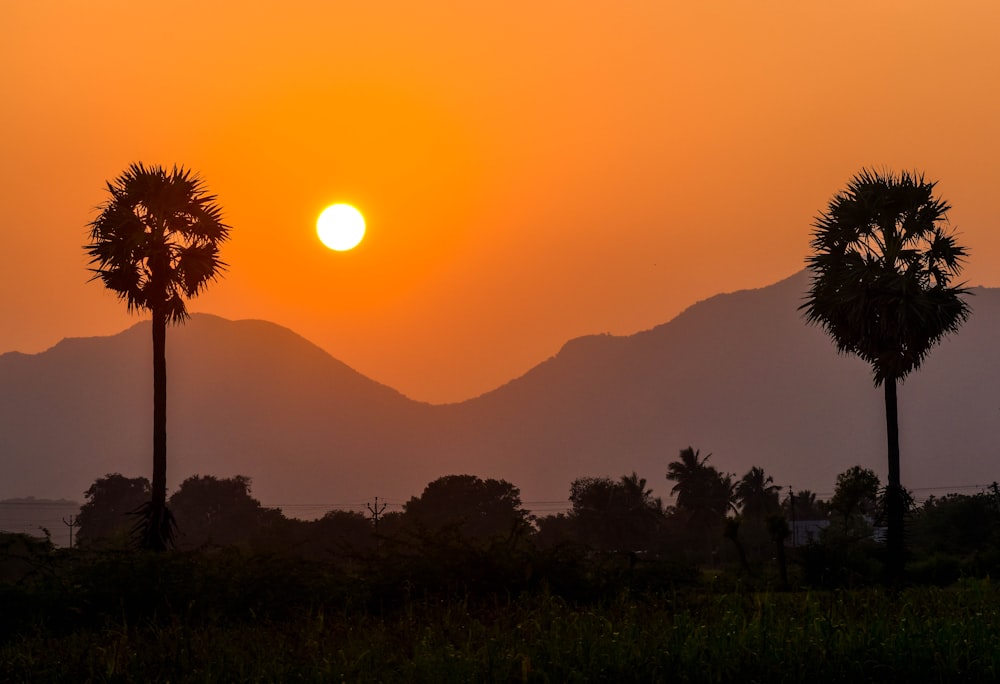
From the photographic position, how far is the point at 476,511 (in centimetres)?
14325

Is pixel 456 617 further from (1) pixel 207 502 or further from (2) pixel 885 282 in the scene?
(1) pixel 207 502

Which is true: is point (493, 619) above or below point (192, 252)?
below

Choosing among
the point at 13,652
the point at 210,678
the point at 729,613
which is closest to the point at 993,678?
the point at 729,613

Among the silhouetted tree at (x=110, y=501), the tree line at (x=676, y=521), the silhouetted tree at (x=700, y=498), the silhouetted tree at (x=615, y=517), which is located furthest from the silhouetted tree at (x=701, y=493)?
the silhouetted tree at (x=110, y=501)

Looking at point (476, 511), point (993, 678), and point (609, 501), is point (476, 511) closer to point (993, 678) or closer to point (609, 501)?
point (609, 501)

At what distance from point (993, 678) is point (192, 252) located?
119ft

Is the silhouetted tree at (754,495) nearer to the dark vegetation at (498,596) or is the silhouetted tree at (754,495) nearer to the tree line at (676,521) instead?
the tree line at (676,521)

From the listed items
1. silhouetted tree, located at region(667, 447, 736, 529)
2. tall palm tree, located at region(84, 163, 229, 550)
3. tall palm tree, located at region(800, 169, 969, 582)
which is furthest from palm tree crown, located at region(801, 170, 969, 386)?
silhouetted tree, located at region(667, 447, 736, 529)

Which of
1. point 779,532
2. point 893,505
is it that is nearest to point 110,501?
point 779,532

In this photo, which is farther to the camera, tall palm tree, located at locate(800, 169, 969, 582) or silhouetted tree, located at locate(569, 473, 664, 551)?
silhouetted tree, located at locate(569, 473, 664, 551)

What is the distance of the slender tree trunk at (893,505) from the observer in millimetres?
45531

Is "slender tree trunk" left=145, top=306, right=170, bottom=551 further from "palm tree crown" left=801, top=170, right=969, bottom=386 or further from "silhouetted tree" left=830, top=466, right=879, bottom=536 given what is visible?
"silhouetted tree" left=830, top=466, right=879, bottom=536

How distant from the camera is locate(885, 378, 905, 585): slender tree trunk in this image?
149 ft

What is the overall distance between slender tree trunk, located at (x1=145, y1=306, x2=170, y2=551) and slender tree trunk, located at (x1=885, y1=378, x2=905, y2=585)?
2667cm
